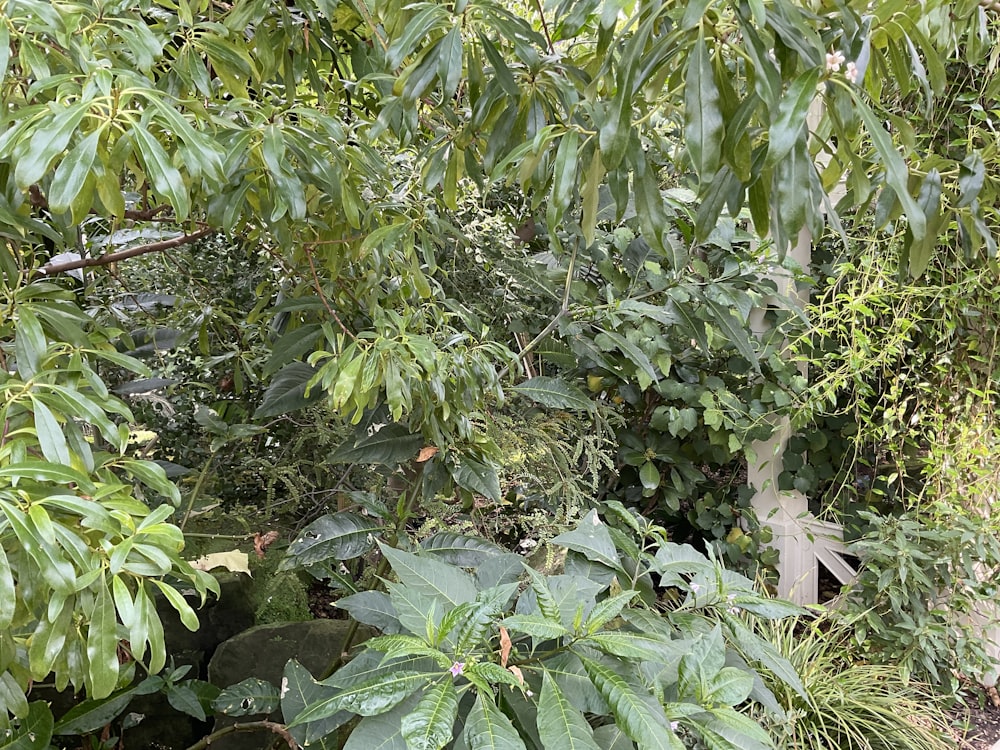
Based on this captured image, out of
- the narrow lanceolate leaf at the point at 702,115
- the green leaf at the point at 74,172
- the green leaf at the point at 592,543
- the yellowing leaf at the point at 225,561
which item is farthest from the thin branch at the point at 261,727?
the narrow lanceolate leaf at the point at 702,115

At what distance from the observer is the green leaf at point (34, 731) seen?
1.11 metres

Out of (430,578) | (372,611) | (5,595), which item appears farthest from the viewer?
(372,611)

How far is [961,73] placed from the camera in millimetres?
2211

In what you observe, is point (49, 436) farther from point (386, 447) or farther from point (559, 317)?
point (559, 317)

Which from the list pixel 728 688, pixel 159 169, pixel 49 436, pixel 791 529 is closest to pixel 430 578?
pixel 728 688

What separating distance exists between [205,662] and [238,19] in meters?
→ 1.53

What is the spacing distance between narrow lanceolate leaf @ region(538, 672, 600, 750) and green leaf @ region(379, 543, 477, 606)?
216mm

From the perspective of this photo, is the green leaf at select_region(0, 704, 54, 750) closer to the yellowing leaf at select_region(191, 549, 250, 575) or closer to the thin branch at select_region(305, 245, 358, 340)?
the yellowing leaf at select_region(191, 549, 250, 575)

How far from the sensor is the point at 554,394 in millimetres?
1646

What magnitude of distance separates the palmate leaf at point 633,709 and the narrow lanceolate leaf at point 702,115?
637mm

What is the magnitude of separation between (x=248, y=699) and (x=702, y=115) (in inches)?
48.5

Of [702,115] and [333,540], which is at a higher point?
[702,115]

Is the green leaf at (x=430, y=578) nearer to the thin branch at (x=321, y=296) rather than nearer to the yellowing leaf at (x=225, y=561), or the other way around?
the thin branch at (x=321, y=296)

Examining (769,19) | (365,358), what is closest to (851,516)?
(365,358)
